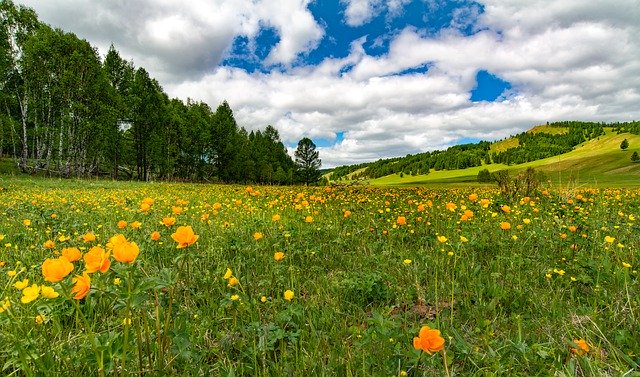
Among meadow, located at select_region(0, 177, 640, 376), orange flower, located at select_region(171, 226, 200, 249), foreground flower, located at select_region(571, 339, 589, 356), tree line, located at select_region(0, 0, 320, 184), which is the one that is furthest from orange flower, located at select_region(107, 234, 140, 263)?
tree line, located at select_region(0, 0, 320, 184)

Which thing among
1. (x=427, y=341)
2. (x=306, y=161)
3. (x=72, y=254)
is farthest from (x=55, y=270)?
(x=306, y=161)

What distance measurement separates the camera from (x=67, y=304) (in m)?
2.64

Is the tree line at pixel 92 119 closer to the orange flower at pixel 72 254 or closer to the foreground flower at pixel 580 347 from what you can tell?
the orange flower at pixel 72 254

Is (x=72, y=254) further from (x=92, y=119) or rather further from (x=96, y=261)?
(x=92, y=119)

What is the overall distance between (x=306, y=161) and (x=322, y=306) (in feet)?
214

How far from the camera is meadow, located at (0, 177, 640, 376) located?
164 centimetres

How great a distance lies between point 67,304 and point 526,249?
4.81m

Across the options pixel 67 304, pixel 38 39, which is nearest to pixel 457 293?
pixel 67 304

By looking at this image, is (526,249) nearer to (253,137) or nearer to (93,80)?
(93,80)

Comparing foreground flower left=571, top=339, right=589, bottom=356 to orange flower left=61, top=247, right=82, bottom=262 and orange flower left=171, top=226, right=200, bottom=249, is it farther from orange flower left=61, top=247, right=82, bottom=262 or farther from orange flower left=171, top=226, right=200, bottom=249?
orange flower left=61, top=247, right=82, bottom=262

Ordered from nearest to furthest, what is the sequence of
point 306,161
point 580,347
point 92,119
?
point 580,347, point 92,119, point 306,161

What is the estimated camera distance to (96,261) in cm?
137

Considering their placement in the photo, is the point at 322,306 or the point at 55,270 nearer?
the point at 55,270

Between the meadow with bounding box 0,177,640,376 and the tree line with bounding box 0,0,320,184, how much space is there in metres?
28.9
